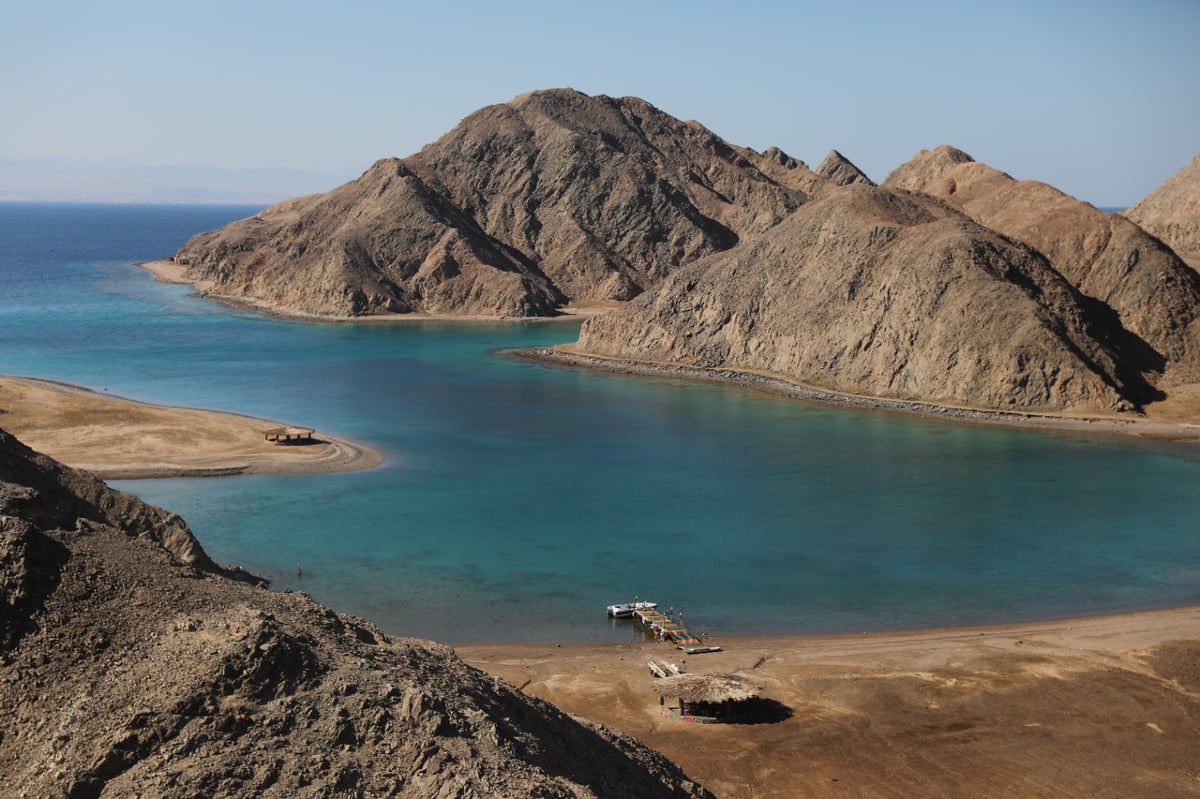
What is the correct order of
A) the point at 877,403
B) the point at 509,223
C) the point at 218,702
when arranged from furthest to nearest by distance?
1. the point at 509,223
2. the point at 877,403
3. the point at 218,702

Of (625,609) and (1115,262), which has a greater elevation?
(1115,262)

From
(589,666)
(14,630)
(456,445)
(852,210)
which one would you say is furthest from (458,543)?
(852,210)

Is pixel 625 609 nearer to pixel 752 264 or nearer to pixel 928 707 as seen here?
pixel 928 707

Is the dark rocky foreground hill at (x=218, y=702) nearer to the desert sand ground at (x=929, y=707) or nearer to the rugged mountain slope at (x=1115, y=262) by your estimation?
the desert sand ground at (x=929, y=707)

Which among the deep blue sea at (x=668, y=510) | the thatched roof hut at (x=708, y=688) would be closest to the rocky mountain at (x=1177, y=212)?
the deep blue sea at (x=668, y=510)

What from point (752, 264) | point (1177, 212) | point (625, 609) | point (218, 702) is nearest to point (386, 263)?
point (752, 264)

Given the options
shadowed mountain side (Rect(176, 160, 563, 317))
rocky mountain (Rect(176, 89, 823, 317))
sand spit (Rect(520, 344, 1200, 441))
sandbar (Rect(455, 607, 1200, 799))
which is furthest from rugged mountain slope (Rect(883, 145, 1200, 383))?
shadowed mountain side (Rect(176, 160, 563, 317))
